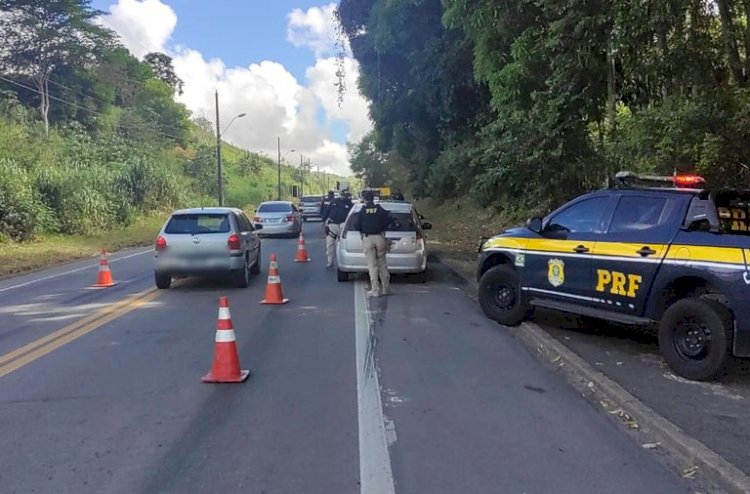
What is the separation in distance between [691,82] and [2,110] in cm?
4413

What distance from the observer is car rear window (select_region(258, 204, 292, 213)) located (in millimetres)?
27562

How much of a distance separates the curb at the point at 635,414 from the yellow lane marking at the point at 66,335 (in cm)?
548

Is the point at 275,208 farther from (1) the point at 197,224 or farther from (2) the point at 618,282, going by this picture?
(2) the point at 618,282

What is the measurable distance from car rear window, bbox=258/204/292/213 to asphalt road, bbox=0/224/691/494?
17.6m

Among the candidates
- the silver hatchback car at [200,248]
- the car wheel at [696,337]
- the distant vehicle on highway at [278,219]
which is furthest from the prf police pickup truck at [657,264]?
the distant vehicle on highway at [278,219]

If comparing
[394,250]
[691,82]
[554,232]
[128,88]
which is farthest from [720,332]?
[128,88]

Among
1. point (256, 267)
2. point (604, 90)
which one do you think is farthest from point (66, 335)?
point (604, 90)

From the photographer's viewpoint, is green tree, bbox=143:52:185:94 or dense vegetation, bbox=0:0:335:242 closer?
dense vegetation, bbox=0:0:335:242

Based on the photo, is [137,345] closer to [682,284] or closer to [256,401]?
[256,401]

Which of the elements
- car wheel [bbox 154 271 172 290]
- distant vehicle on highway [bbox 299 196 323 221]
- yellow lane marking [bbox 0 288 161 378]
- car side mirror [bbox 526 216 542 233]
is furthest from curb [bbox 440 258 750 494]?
distant vehicle on highway [bbox 299 196 323 221]

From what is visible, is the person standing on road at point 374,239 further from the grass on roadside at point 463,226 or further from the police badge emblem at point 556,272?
the police badge emblem at point 556,272

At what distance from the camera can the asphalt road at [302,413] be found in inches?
170

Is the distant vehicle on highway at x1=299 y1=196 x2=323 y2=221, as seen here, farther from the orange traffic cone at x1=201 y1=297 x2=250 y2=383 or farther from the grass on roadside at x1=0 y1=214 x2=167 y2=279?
the orange traffic cone at x1=201 y1=297 x2=250 y2=383

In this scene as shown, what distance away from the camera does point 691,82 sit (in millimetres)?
10141
